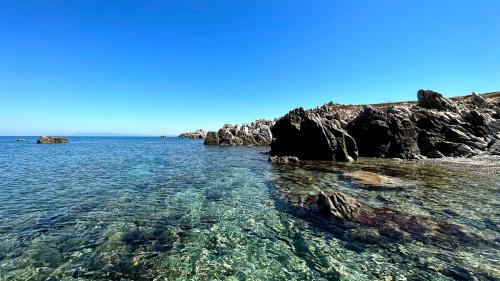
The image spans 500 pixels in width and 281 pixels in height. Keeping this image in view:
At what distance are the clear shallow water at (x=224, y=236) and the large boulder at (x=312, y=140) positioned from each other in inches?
857

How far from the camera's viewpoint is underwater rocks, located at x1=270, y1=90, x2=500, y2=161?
44500 mm

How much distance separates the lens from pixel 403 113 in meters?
52.3

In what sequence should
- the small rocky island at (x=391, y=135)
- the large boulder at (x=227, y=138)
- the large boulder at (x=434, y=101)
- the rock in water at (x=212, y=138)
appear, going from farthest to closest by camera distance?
the rock in water at (x=212, y=138)
the large boulder at (x=227, y=138)
the large boulder at (x=434, y=101)
the small rocky island at (x=391, y=135)

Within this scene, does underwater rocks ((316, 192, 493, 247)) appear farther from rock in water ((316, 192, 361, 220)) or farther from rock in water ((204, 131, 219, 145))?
rock in water ((204, 131, 219, 145))

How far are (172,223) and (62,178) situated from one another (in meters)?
18.3

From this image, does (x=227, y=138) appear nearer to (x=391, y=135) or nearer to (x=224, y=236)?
(x=391, y=135)

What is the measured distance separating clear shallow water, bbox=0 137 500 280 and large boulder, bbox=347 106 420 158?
92.1ft

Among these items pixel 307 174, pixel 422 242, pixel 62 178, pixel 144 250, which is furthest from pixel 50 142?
pixel 422 242

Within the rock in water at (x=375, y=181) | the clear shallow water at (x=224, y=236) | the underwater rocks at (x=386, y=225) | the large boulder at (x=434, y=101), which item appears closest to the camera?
the clear shallow water at (x=224, y=236)

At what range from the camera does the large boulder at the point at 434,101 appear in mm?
58822

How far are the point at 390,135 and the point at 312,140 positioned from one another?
15.6m

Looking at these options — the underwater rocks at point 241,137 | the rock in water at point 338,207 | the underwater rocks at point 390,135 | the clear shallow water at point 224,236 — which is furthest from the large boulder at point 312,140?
the underwater rocks at point 241,137

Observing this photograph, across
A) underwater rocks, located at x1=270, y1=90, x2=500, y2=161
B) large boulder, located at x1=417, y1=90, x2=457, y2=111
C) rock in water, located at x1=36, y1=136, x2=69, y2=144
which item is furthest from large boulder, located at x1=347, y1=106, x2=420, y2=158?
rock in water, located at x1=36, y1=136, x2=69, y2=144

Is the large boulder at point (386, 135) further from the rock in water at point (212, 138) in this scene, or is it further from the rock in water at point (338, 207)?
the rock in water at point (212, 138)
